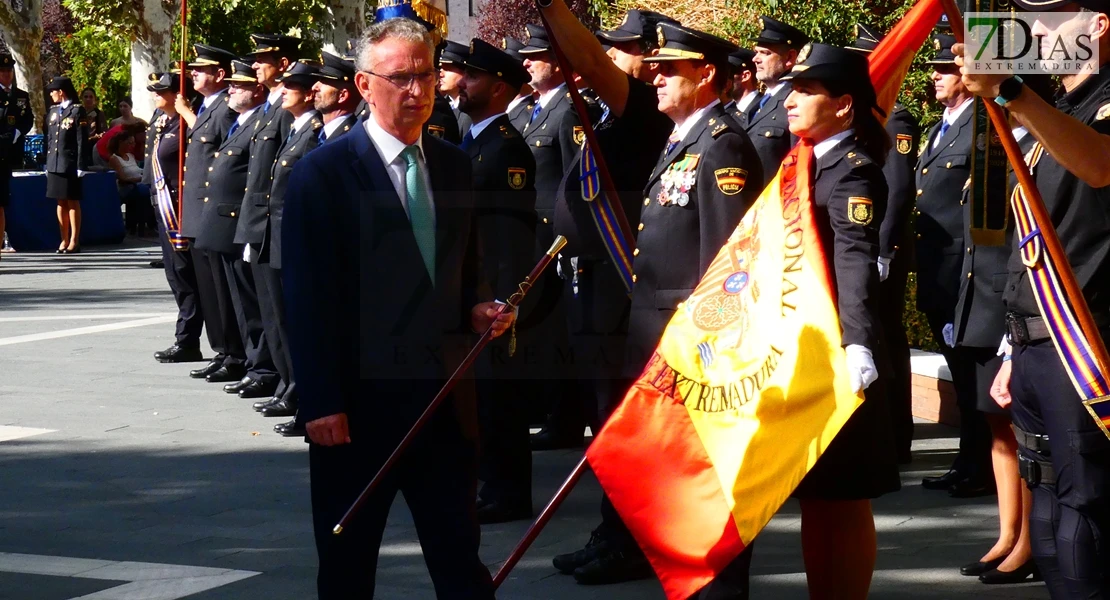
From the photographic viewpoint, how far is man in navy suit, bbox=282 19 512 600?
13.6ft

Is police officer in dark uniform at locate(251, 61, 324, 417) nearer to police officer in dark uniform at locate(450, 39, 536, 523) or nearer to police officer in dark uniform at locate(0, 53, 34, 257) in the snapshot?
police officer in dark uniform at locate(450, 39, 536, 523)

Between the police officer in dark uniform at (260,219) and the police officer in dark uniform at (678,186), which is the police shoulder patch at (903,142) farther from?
the police officer in dark uniform at (260,219)

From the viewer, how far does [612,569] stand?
5.67 meters

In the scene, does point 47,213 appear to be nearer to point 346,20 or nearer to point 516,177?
point 346,20

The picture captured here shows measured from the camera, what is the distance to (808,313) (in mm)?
4496

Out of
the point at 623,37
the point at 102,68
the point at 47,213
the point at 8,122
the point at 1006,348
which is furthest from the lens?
the point at 102,68

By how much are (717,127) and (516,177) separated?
1.85 m

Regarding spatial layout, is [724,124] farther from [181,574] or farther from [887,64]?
[181,574]

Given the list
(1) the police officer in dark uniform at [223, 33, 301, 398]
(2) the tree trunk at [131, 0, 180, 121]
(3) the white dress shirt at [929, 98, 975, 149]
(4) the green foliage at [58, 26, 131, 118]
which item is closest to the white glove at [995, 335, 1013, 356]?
(3) the white dress shirt at [929, 98, 975, 149]

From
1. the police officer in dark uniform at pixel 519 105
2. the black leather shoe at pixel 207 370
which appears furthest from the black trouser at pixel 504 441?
the black leather shoe at pixel 207 370

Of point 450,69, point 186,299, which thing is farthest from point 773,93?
point 186,299

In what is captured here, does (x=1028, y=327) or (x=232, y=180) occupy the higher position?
(x=232, y=180)

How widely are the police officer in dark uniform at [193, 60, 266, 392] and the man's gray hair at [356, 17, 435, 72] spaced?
231 inches

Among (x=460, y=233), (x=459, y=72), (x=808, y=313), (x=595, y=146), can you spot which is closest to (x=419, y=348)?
(x=460, y=233)
